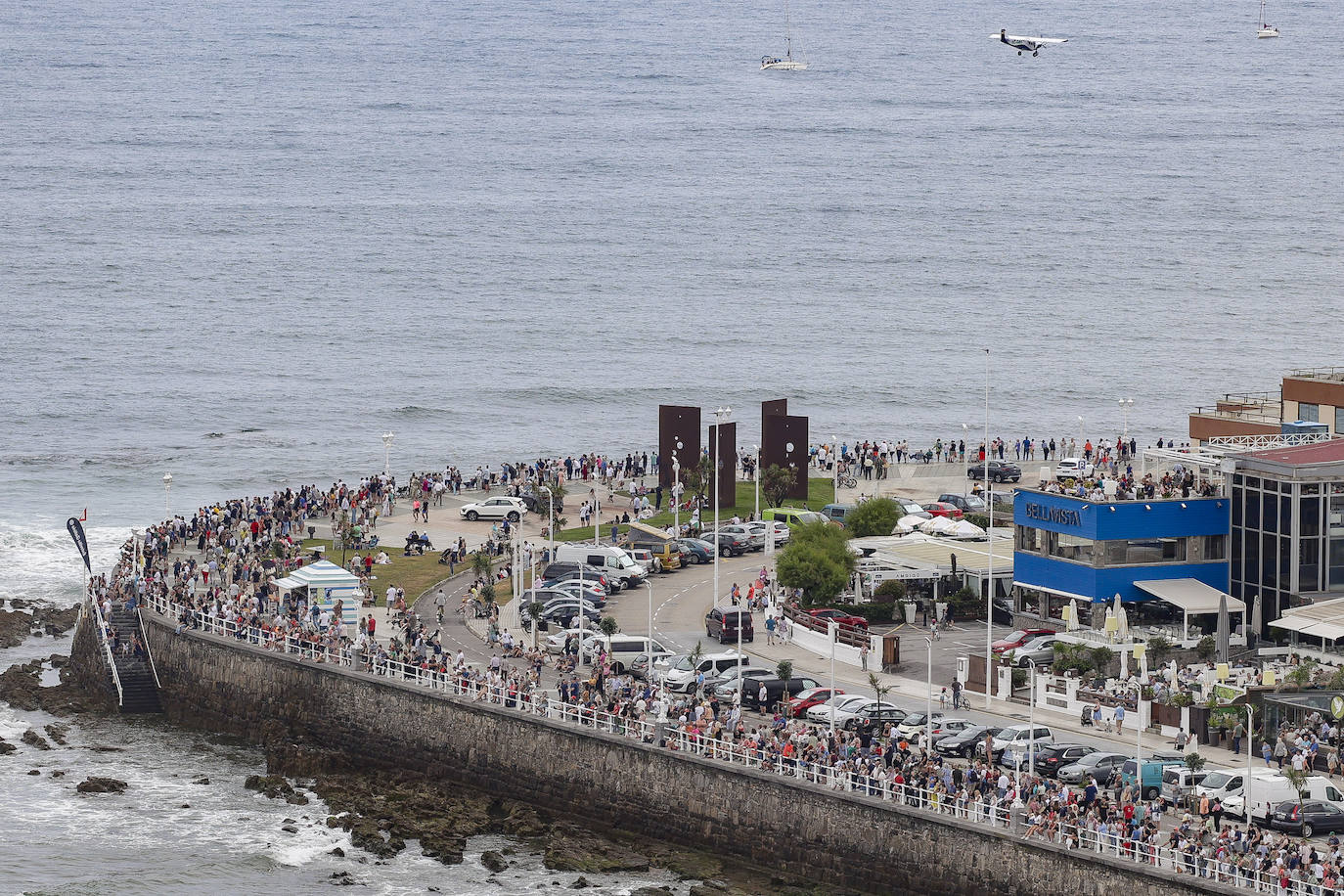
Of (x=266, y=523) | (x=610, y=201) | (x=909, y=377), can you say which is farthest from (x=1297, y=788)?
(x=610, y=201)

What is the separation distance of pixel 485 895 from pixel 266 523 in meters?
30.8

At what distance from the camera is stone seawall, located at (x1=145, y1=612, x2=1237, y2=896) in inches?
1638

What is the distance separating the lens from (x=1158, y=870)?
128ft

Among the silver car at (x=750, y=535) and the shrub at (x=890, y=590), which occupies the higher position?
the silver car at (x=750, y=535)

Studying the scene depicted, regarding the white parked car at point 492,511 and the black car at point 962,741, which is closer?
the black car at point 962,741

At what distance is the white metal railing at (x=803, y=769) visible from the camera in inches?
1538

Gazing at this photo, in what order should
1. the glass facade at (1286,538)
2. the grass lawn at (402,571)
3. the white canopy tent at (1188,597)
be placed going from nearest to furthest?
1. the glass facade at (1286,538)
2. the white canopy tent at (1188,597)
3. the grass lawn at (402,571)

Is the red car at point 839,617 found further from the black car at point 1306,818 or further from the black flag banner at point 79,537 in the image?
the black flag banner at point 79,537

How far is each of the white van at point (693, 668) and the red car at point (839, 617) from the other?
466 centimetres

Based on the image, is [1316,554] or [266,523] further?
[266,523]

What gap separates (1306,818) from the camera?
138 feet

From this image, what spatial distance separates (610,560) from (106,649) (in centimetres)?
1488

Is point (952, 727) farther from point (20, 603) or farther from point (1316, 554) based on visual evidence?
point (20, 603)

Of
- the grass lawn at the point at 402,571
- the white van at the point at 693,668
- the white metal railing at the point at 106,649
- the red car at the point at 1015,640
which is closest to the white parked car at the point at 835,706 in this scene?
the white van at the point at 693,668
